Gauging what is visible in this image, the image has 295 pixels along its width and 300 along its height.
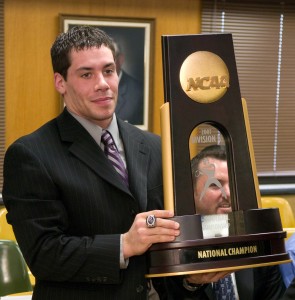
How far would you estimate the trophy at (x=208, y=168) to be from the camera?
1411mm

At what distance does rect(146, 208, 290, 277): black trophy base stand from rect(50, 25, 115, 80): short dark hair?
506mm

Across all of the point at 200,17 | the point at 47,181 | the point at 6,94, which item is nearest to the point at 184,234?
the point at 47,181

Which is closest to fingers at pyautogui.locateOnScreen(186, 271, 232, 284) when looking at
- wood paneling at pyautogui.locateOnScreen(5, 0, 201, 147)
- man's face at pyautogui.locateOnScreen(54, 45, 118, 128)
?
man's face at pyautogui.locateOnScreen(54, 45, 118, 128)

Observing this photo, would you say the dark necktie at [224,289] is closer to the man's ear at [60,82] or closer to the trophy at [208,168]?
the trophy at [208,168]

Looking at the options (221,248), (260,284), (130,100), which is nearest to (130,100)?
(130,100)

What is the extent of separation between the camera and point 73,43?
156 cm

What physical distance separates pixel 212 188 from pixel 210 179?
0.08ft

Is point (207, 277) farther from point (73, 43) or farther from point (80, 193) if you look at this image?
point (73, 43)

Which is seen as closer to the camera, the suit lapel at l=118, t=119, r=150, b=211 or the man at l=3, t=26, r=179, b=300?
the man at l=3, t=26, r=179, b=300

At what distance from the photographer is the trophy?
141 centimetres

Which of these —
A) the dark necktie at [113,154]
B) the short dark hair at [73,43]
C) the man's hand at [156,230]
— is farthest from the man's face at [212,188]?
the short dark hair at [73,43]

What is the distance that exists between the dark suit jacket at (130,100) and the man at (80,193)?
11.4ft

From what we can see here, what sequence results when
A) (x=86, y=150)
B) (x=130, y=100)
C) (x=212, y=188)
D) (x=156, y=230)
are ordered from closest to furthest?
(x=156, y=230) → (x=212, y=188) → (x=86, y=150) → (x=130, y=100)

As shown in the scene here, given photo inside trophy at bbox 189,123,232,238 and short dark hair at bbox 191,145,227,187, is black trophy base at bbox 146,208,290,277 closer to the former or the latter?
photo inside trophy at bbox 189,123,232,238
